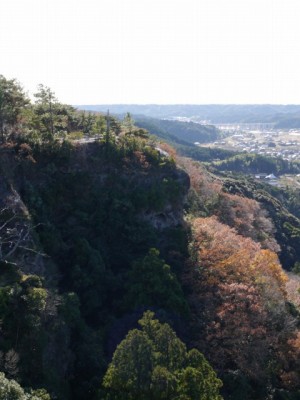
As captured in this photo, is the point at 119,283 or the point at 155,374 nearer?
the point at 155,374

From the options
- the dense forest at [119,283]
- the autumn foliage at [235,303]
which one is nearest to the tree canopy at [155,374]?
the dense forest at [119,283]

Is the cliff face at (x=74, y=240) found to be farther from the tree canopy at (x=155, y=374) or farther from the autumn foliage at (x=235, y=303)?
the tree canopy at (x=155, y=374)

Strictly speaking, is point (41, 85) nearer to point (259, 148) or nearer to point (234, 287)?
point (234, 287)

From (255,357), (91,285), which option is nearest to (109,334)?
(91,285)

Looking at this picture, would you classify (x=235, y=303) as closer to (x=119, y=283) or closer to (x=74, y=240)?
(x=119, y=283)

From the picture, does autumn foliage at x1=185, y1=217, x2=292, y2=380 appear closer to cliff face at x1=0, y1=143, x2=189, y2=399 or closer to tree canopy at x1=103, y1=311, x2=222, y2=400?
cliff face at x1=0, y1=143, x2=189, y2=399

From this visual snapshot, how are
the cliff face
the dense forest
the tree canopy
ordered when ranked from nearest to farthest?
the tree canopy, the dense forest, the cliff face

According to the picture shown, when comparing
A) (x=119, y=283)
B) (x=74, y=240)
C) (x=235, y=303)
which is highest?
(x=74, y=240)

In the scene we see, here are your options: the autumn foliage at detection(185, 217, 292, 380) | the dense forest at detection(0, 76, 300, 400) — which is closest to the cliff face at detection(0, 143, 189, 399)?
the dense forest at detection(0, 76, 300, 400)

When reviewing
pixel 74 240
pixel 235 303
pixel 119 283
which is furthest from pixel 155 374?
pixel 74 240

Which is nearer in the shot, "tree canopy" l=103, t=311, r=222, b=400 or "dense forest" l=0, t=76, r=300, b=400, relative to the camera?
"tree canopy" l=103, t=311, r=222, b=400
